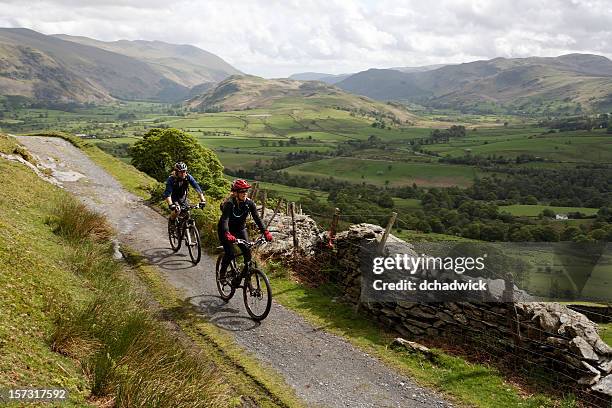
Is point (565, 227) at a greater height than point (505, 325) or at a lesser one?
lesser

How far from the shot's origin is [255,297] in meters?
12.0

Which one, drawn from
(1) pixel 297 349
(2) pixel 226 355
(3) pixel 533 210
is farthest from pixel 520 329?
(3) pixel 533 210

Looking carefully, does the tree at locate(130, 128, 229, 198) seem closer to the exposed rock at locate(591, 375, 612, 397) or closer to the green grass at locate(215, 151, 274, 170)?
the exposed rock at locate(591, 375, 612, 397)

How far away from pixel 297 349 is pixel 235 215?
3683 millimetres

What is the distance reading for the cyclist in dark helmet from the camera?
15.0 m

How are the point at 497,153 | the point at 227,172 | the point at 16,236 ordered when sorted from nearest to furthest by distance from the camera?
the point at 16,236 → the point at 227,172 → the point at 497,153

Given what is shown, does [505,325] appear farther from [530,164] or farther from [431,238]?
[530,164]

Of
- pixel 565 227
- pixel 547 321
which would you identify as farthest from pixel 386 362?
pixel 565 227

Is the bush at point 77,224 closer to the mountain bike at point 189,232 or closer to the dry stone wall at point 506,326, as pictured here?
the mountain bike at point 189,232

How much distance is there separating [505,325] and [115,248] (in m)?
12.2

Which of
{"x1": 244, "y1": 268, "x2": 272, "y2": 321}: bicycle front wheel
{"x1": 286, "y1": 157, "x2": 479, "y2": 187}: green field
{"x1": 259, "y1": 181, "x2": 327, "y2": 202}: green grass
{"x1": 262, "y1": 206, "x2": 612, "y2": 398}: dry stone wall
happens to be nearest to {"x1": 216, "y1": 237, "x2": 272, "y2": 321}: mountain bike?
{"x1": 244, "y1": 268, "x2": 272, "y2": 321}: bicycle front wheel

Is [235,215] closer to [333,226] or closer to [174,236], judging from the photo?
[333,226]

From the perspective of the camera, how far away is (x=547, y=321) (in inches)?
409

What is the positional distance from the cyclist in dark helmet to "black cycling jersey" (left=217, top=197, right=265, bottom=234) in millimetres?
3397
